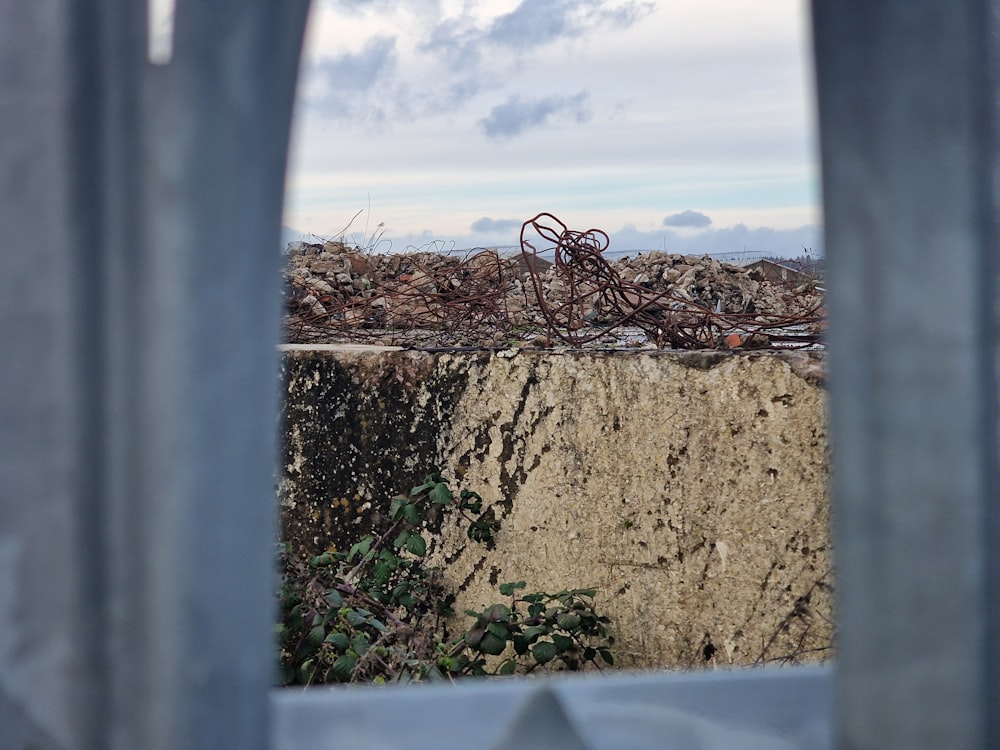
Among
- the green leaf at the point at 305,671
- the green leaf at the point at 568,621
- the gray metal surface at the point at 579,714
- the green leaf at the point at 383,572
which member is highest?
the gray metal surface at the point at 579,714

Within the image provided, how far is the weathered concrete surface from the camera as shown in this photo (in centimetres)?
201

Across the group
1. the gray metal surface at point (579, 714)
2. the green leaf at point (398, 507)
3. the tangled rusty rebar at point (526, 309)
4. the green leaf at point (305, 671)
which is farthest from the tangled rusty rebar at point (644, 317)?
the gray metal surface at point (579, 714)

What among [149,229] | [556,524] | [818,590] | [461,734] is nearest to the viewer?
[149,229]

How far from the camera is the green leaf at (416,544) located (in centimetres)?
221

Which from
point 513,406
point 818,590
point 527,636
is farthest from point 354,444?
point 818,590

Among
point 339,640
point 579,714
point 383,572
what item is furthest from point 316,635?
point 579,714

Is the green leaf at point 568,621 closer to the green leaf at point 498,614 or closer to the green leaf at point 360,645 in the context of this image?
the green leaf at point 498,614

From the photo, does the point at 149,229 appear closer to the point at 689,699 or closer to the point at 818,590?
the point at 689,699

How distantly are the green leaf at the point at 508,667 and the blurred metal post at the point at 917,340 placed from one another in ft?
6.30

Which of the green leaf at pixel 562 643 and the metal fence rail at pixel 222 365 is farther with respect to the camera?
the green leaf at pixel 562 643

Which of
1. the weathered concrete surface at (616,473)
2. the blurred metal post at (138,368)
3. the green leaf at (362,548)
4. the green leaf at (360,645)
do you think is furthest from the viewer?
the green leaf at (362,548)

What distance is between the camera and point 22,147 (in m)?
0.42

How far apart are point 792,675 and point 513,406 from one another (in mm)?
1601

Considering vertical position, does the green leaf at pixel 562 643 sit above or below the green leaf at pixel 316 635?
below
